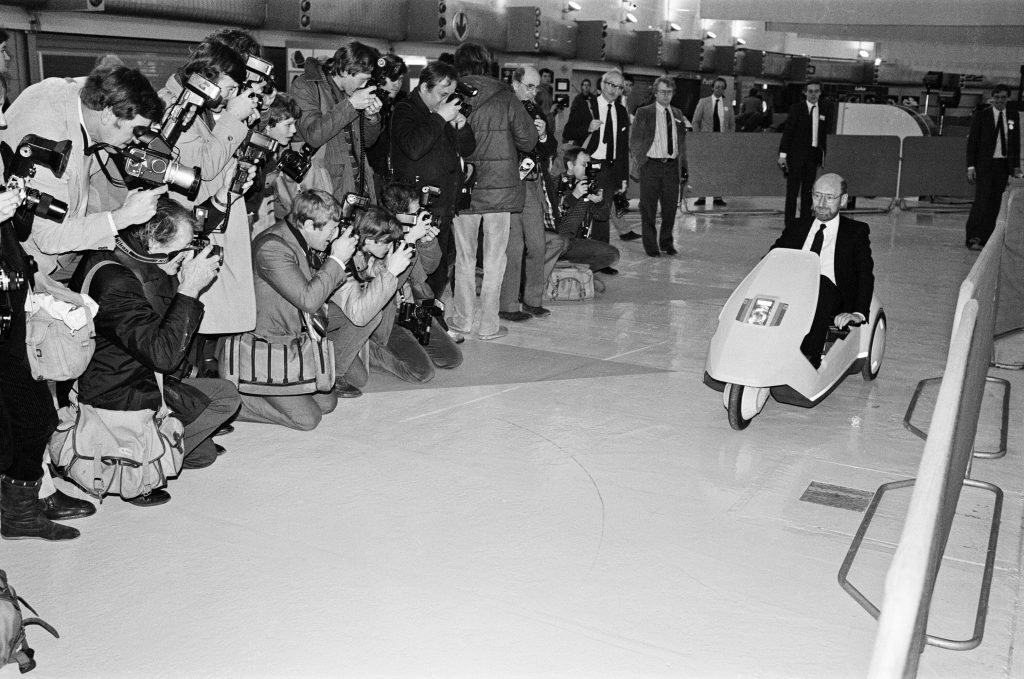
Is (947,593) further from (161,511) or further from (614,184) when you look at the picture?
(614,184)

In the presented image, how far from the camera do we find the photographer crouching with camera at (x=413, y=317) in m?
5.07

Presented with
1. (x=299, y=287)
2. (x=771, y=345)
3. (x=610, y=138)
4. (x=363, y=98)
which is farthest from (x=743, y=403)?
(x=610, y=138)

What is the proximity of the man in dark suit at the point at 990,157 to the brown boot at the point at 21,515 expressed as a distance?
9.43 meters

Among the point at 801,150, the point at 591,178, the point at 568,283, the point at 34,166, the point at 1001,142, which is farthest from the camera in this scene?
the point at 801,150

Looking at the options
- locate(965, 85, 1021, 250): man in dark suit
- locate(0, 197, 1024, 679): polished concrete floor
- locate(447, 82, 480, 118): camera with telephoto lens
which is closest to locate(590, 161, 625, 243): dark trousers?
locate(447, 82, 480, 118): camera with telephoto lens

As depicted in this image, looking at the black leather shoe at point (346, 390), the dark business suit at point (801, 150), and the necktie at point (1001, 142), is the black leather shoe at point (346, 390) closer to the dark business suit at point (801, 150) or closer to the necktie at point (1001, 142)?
the dark business suit at point (801, 150)

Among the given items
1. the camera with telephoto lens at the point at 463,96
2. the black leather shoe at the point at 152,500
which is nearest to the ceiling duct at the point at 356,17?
the camera with telephoto lens at the point at 463,96

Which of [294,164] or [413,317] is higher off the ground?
[294,164]

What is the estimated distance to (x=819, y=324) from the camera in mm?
4656

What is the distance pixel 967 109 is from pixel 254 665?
25.0m

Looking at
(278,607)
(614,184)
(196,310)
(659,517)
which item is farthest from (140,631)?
(614,184)

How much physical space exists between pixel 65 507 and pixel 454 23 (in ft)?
34.6

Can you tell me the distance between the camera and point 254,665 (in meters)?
2.60

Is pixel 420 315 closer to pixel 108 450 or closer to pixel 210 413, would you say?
pixel 210 413
